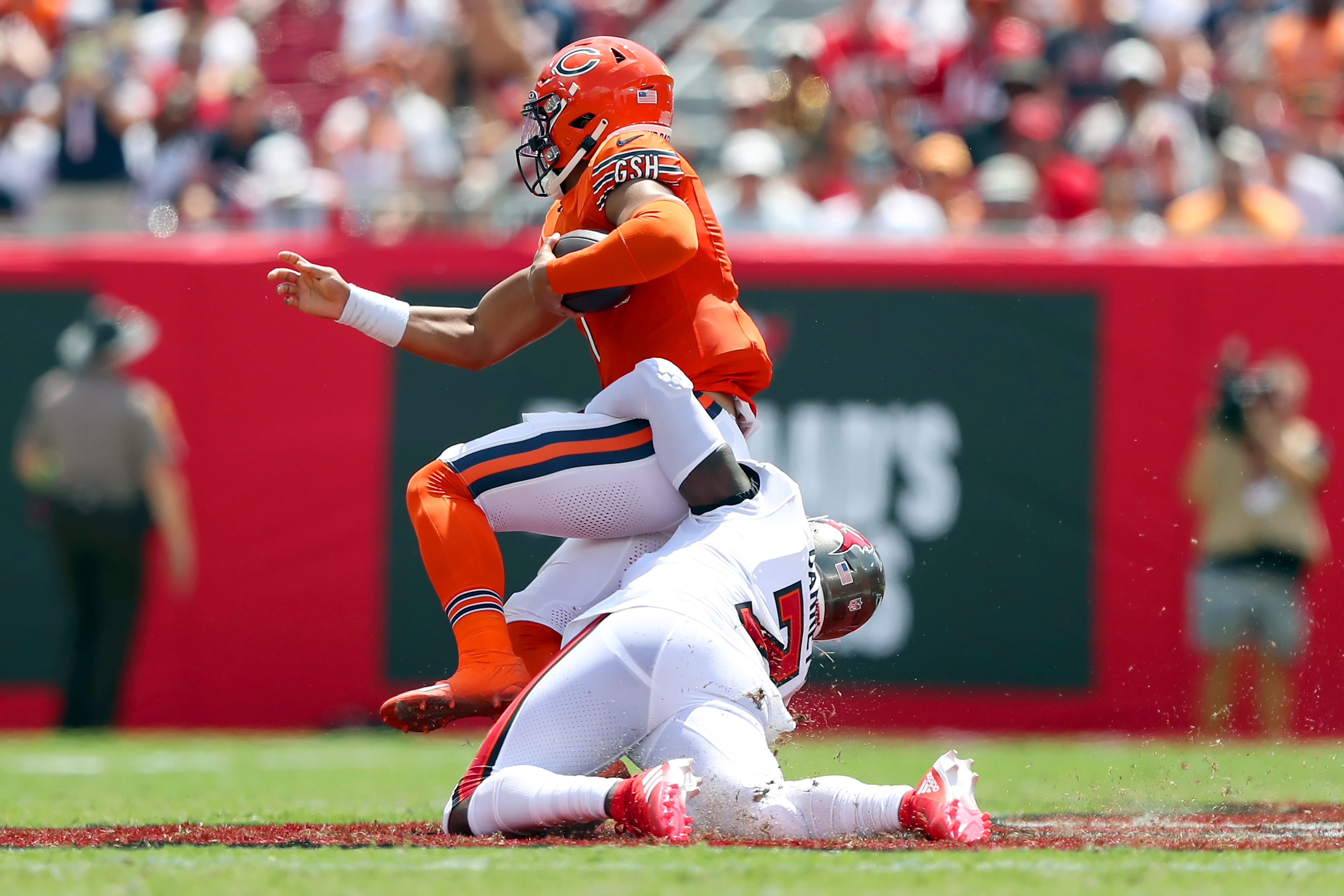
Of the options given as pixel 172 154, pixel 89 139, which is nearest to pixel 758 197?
pixel 172 154

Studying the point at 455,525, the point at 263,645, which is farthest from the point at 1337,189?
the point at 455,525

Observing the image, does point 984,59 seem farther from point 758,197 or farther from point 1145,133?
point 758,197

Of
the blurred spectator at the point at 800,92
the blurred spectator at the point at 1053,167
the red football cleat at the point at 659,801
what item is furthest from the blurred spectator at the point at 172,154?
the red football cleat at the point at 659,801

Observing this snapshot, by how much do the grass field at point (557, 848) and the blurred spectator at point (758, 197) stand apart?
9.53 feet

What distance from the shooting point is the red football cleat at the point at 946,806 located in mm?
4230

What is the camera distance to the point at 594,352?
510 centimetres

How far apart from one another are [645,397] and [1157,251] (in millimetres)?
5593

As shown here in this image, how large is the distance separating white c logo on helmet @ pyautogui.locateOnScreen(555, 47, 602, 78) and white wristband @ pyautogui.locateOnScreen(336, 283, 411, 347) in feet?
2.57

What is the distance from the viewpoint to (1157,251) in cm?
948

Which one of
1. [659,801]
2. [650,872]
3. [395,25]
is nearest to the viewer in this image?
[650,872]

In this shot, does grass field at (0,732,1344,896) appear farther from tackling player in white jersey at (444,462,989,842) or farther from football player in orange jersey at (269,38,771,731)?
football player in orange jersey at (269,38,771,731)

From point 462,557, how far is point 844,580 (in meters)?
1.05

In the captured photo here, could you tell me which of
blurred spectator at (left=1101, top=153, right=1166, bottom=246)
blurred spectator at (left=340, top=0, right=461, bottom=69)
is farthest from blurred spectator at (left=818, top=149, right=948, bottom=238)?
blurred spectator at (left=340, top=0, right=461, bottom=69)

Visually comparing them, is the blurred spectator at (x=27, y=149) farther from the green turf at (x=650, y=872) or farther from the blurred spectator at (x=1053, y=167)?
the green turf at (x=650, y=872)
